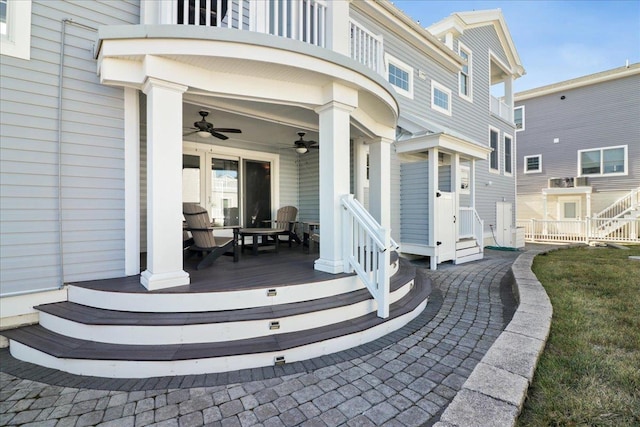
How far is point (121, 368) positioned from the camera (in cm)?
241

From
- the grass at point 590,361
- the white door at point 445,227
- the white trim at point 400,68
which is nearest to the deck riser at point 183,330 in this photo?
the grass at point 590,361

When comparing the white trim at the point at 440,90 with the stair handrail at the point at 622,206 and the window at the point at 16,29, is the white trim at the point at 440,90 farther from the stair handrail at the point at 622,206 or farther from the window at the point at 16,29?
the stair handrail at the point at 622,206

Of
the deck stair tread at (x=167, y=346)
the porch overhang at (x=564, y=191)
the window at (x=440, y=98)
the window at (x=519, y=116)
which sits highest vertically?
the window at (x=519, y=116)

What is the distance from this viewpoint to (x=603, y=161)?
47.9 ft

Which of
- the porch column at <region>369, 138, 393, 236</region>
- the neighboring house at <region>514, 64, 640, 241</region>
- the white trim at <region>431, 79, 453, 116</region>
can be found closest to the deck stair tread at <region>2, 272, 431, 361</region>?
the porch column at <region>369, 138, 393, 236</region>

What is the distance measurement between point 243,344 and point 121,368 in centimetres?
96

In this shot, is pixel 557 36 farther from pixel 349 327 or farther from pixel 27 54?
pixel 27 54

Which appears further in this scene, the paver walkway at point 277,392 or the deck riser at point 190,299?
the deck riser at point 190,299

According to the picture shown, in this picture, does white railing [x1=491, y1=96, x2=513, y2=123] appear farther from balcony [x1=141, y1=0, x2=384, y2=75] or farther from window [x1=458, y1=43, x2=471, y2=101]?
balcony [x1=141, y1=0, x2=384, y2=75]

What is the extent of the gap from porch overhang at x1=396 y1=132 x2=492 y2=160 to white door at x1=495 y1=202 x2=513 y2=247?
531 cm

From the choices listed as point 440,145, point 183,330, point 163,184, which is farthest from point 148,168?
point 440,145

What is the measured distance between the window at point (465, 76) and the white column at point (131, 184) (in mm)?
9943

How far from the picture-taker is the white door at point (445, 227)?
682 cm

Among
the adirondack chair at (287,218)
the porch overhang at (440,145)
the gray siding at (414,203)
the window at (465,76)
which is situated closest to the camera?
the adirondack chair at (287,218)
